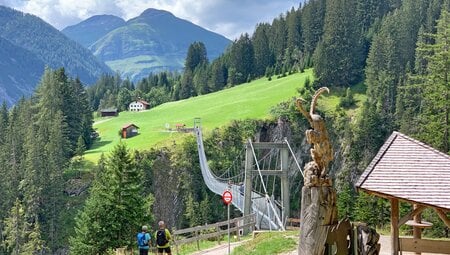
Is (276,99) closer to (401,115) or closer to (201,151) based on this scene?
(401,115)

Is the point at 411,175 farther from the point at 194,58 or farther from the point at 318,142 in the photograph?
the point at 194,58

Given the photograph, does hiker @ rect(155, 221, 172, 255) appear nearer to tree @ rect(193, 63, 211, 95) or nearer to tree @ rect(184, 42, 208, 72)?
tree @ rect(193, 63, 211, 95)

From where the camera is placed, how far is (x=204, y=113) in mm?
65188

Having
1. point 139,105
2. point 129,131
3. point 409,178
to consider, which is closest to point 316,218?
point 409,178

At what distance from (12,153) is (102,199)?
115 feet

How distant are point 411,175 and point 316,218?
16.3 feet

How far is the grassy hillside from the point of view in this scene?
5808cm

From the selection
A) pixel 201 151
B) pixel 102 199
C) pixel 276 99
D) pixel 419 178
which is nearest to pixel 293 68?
pixel 276 99

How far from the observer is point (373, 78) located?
63.5 meters

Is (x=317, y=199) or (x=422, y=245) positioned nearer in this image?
(x=317, y=199)

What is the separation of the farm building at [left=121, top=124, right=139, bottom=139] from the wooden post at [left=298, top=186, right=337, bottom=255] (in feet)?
185

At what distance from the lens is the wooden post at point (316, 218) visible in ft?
17.3

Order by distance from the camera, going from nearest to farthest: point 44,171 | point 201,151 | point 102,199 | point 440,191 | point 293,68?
1. point 440,191
2. point 102,199
3. point 201,151
4. point 44,171
5. point 293,68

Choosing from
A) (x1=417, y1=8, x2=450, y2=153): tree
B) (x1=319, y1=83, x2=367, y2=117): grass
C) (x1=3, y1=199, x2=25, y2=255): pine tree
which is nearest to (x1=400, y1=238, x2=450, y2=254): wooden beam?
(x1=417, y1=8, x2=450, y2=153): tree
